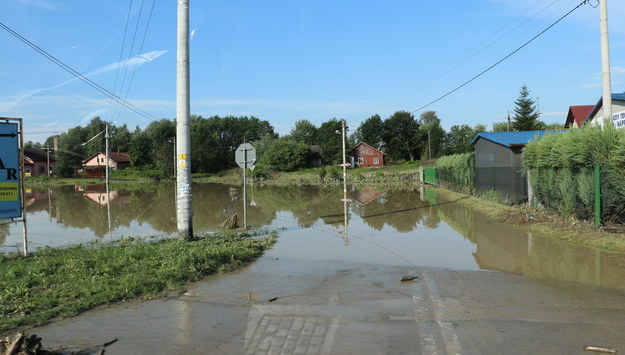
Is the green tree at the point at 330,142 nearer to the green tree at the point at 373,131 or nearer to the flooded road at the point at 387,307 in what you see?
the green tree at the point at 373,131

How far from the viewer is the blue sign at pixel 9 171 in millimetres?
10652

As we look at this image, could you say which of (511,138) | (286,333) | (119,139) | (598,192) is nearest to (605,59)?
(598,192)

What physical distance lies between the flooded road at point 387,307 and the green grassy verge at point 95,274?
394 mm

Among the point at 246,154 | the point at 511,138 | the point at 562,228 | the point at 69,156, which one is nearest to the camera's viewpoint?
the point at 562,228

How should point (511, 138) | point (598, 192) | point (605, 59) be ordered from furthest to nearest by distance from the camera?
point (511, 138)
point (605, 59)
point (598, 192)

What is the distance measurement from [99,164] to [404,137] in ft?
212

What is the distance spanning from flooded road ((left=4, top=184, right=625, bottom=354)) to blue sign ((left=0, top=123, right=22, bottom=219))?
228 inches

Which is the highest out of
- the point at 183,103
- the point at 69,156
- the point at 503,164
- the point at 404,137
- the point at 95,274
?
the point at 404,137

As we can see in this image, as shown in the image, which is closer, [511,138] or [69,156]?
[511,138]

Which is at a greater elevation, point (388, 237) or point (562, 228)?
point (562, 228)

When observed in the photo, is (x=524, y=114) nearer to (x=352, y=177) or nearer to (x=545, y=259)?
(x=352, y=177)

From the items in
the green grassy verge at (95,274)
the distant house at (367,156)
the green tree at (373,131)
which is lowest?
→ the green grassy verge at (95,274)

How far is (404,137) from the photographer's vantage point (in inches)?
3848

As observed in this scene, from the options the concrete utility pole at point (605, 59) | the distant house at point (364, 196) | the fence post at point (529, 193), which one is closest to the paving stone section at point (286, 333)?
the concrete utility pole at point (605, 59)
